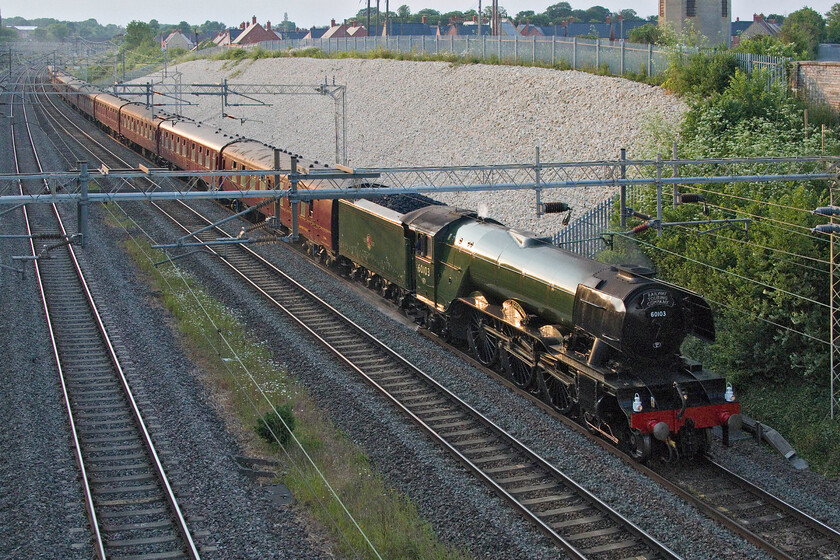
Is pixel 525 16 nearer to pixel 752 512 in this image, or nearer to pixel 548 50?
pixel 548 50

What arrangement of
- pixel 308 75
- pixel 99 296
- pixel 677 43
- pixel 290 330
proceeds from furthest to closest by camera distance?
pixel 308 75, pixel 677 43, pixel 99 296, pixel 290 330

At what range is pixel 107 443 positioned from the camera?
14.9 meters

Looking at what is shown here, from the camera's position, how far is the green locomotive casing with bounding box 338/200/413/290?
71.4 feet

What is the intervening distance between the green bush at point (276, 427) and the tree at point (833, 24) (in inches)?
2840

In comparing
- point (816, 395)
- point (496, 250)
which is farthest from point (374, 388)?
point (816, 395)

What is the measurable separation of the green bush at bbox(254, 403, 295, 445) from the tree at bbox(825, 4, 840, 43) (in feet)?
237

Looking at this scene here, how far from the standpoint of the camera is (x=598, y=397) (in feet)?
47.9

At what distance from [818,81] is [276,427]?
23345mm

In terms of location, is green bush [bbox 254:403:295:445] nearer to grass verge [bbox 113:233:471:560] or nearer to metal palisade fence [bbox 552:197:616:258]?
grass verge [bbox 113:233:471:560]

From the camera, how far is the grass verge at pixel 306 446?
38.1 feet

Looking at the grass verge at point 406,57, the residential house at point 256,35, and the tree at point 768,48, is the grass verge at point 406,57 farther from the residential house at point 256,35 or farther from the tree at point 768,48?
the residential house at point 256,35

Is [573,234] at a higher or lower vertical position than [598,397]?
higher

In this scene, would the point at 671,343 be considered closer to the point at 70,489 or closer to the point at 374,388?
the point at 374,388

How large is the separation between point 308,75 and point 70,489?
54742mm
